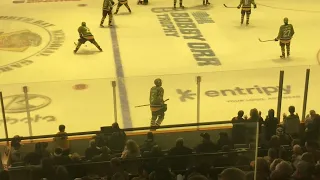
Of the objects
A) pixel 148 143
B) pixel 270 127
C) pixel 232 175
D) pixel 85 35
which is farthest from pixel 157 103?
pixel 85 35

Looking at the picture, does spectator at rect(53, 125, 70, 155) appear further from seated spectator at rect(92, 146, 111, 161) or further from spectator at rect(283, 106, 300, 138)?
spectator at rect(283, 106, 300, 138)

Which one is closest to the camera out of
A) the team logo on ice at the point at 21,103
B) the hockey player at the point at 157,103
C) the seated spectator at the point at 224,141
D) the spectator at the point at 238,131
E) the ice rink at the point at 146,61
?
the spectator at the point at 238,131

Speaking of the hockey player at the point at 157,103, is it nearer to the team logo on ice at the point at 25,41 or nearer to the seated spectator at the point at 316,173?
the seated spectator at the point at 316,173

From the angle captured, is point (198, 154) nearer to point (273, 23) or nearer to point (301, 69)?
point (301, 69)

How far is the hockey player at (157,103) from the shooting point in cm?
730

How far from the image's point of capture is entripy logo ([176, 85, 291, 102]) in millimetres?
7723

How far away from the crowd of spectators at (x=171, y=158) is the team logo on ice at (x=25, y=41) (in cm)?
736

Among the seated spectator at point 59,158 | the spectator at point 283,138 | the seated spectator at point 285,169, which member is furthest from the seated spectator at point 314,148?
the seated spectator at point 59,158

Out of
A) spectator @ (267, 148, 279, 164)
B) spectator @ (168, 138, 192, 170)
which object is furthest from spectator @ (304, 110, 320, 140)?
spectator @ (168, 138, 192, 170)

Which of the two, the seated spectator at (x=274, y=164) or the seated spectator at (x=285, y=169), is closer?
the seated spectator at (x=285, y=169)

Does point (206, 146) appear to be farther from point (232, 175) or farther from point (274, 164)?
point (232, 175)

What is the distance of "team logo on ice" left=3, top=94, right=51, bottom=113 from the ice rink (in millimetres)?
15

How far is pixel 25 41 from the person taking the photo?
A: 13773mm

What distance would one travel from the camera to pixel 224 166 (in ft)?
15.1
